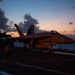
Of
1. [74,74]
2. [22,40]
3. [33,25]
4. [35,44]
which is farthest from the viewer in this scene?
[33,25]

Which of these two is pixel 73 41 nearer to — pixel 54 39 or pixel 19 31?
pixel 54 39

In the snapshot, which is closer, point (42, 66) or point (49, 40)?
point (42, 66)

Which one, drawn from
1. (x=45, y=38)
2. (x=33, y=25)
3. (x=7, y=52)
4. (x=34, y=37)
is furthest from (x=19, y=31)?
(x=7, y=52)

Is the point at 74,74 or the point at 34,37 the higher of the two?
the point at 34,37

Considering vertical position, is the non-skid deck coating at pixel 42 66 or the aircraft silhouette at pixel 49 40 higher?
the aircraft silhouette at pixel 49 40

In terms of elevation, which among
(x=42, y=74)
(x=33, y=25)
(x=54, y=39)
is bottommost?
(x=42, y=74)

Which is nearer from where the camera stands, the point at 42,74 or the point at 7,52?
the point at 42,74

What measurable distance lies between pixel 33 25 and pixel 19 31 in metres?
5.30

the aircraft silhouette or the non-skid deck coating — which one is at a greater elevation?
the aircraft silhouette

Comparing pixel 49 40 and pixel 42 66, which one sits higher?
pixel 49 40

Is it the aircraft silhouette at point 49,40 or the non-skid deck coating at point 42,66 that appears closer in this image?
the non-skid deck coating at point 42,66

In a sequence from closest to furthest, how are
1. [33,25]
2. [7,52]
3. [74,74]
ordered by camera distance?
[74,74] < [7,52] < [33,25]

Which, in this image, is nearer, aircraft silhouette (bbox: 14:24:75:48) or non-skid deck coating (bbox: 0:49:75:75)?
non-skid deck coating (bbox: 0:49:75:75)

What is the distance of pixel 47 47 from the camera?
3319cm
